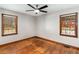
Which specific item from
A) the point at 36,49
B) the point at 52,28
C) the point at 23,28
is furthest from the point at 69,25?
the point at 23,28

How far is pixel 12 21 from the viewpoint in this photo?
11.8 ft

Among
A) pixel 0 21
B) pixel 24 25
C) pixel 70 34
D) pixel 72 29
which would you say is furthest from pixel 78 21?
pixel 0 21

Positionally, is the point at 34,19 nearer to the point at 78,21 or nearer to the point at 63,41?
the point at 63,41

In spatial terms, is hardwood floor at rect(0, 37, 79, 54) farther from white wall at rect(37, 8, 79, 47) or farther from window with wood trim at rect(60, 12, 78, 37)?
window with wood trim at rect(60, 12, 78, 37)

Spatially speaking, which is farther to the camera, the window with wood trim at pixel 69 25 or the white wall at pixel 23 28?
the white wall at pixel 23 28

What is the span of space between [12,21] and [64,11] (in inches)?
108

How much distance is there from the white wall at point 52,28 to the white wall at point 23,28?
588mm

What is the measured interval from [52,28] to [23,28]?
1804 millimetres

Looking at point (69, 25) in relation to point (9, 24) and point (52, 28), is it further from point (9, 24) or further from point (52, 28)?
point (9, 24)

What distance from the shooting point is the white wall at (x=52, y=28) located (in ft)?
9.61

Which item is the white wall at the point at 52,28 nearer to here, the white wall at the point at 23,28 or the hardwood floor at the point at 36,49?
the hardwood floor at the point at 36,49

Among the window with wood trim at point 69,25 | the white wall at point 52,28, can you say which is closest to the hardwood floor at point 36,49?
the white wall at point 52,28

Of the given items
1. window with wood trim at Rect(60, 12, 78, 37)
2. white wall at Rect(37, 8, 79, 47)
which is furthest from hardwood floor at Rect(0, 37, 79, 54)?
window with wood trim at Rect(60, 12, 78, 37)

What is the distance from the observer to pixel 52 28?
387 cm
